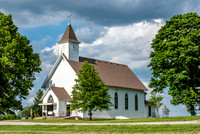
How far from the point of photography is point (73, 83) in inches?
1781

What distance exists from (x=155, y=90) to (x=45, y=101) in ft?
58.5

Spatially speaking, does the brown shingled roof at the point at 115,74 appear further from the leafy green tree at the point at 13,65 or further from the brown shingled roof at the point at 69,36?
the leafy green tree at the point at 13,65

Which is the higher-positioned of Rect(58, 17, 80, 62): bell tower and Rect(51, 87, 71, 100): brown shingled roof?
Rect(58, 17, 80, 62): bell tower

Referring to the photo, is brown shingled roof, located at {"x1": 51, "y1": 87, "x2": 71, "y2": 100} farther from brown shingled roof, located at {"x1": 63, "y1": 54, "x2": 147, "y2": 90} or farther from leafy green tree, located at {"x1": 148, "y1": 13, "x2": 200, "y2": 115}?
leafy green tree, located at {"x1": 148, "y1": 13, "x2": 200, "y2": 115}

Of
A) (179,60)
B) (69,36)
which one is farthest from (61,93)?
(179,60)

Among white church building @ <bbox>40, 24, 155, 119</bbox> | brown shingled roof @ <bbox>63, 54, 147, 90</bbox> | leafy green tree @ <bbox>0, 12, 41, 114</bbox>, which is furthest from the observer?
brown shingled roof @ <bbox>63, 54, 147, 90</bbox>

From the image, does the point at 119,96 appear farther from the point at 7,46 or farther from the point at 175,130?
the point at 175,130

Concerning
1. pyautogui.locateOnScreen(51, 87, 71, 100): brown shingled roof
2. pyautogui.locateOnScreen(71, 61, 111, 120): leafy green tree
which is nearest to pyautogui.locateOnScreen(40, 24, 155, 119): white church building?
pyautogui.locateOnScreen(51, 87, 71, 100): brown shingled roof

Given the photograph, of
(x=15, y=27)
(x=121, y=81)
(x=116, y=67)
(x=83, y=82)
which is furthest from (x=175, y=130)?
(x=116, y=67)

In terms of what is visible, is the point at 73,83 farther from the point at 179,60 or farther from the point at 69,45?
the point at 179,60

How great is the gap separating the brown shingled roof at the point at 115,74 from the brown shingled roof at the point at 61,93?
155 inches

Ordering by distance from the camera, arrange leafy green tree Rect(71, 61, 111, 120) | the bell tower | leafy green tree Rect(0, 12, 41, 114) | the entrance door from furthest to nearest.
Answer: the bell tower, the entrance door, leafy green tree Rect(71, 61, 111, 120), leafy green tree Rect(0, 12, 41, 114)

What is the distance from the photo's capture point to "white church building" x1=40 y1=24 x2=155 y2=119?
44.5 m

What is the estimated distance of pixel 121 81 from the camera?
51625mm
